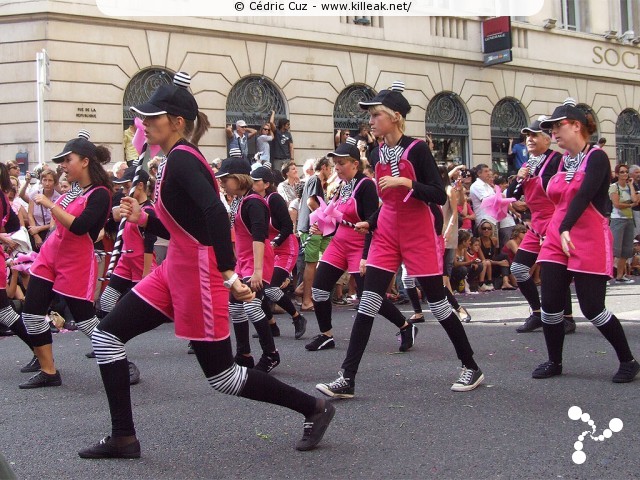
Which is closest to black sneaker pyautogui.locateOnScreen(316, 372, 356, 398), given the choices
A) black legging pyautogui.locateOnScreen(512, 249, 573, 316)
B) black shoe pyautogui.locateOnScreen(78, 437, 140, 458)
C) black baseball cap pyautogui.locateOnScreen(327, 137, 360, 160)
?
black shoe pyautogui.locateOnScreen(78, 437, 140, 458)

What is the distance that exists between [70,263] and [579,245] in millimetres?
3801

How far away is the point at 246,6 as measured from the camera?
21.3 metres

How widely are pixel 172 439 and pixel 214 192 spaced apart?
5.06ft

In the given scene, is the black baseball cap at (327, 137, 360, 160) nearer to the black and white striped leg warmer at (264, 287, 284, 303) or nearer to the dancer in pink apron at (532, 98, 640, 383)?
the black and white striped leg warmer at (264, 287, 284, 303)

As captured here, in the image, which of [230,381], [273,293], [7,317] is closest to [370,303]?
[230,381]

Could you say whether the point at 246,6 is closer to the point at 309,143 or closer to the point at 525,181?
the point at 309,143

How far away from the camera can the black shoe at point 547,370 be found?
6908 millimetres

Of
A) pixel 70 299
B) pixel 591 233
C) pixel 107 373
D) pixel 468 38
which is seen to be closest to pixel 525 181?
pixel 591 233

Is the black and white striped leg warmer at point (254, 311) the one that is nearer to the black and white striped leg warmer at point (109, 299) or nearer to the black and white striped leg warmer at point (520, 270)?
the black and white striped leg warmer at point (109, 299)

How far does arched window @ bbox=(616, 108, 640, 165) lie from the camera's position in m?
30.6

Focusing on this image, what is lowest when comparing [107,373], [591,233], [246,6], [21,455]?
[21,455]

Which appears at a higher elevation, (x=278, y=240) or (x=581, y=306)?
(x=278, y=240)

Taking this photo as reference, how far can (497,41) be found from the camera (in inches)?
1036

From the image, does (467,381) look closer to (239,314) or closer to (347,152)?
(239,314)
